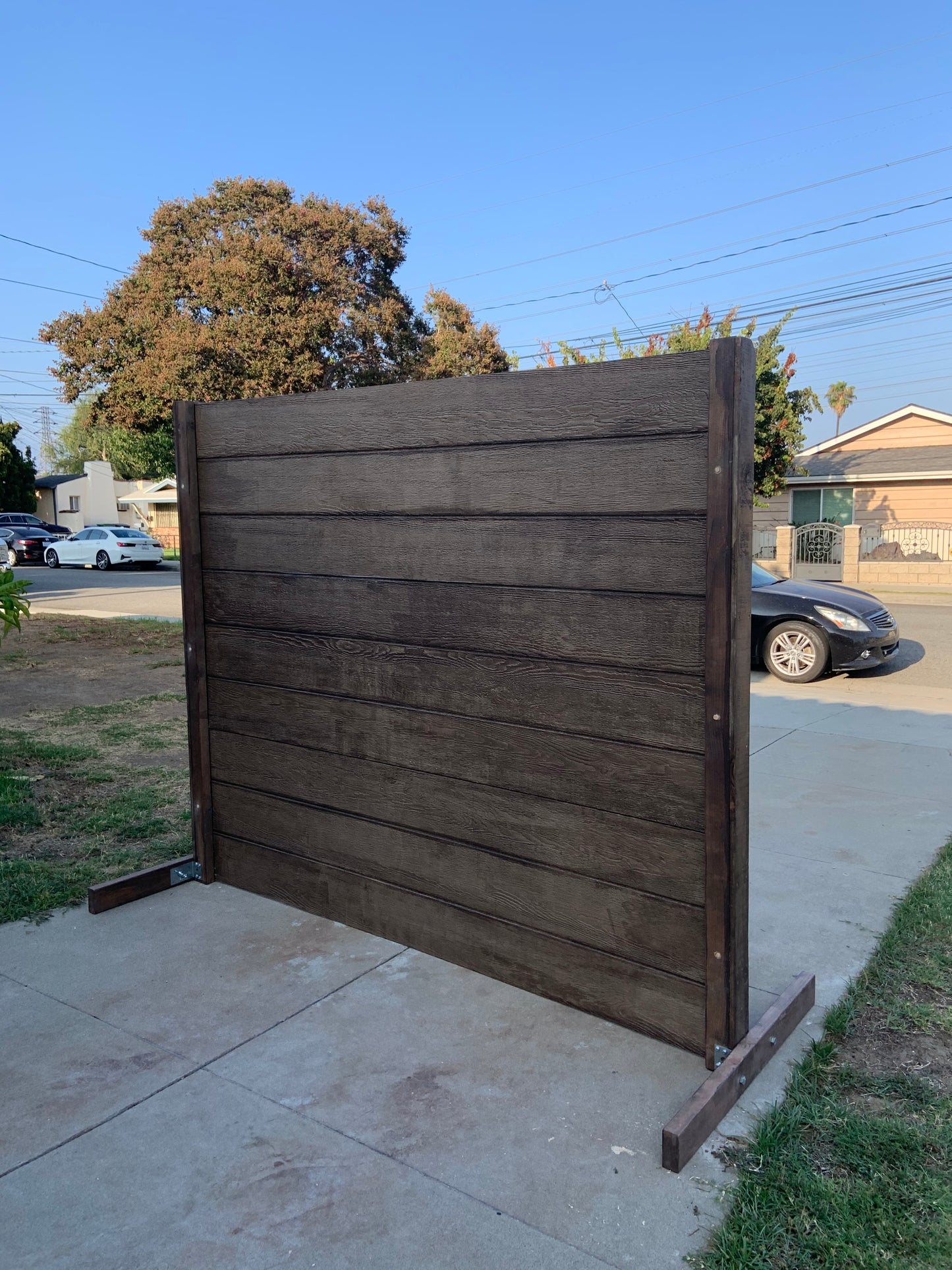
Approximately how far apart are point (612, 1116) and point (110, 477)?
69.2 meters

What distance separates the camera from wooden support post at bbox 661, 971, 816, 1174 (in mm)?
2127

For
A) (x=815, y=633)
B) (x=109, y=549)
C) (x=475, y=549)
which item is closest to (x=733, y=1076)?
(x=475, y=549)

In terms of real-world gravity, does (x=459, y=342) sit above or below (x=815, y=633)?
above

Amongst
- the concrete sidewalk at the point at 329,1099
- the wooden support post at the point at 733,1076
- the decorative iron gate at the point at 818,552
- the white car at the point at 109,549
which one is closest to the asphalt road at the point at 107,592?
Answer: the white car at the point at 109,549

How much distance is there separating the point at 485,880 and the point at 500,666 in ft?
2.29

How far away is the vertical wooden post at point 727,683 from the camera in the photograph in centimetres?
231

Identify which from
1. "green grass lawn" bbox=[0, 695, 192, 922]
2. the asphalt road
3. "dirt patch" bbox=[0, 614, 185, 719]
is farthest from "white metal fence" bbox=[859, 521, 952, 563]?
"green grass lawn" bbox=[0, 695, 192, 922]

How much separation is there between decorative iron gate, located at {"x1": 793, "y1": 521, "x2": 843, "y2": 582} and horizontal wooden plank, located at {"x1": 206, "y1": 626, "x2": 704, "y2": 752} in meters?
19.8

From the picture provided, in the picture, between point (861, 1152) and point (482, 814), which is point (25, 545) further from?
point (861, 1152)

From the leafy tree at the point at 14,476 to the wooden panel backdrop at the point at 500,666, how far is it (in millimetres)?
45227

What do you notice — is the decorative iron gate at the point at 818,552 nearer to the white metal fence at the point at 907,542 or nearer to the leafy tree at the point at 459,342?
the white metal fence at the point at 907,542

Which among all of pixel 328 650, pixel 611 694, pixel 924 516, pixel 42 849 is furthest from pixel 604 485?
pixel 924 516

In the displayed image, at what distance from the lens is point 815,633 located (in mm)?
8891

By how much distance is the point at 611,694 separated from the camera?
2627 millimetres
